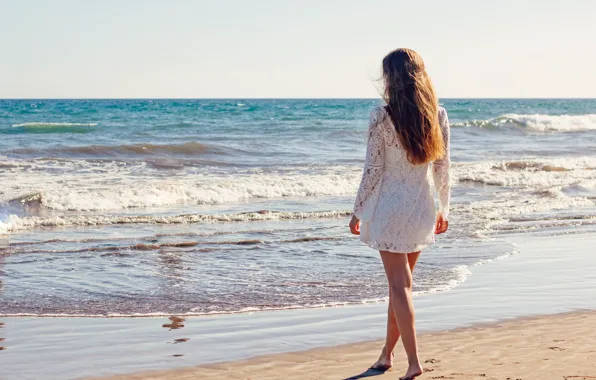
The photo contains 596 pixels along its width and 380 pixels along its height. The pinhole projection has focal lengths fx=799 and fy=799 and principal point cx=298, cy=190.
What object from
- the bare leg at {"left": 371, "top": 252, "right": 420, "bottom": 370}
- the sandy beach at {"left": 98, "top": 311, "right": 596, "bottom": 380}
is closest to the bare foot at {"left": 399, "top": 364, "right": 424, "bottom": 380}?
the sandy beach at {"left": 98, "top": 311, "right": 596, "bottom": 380}

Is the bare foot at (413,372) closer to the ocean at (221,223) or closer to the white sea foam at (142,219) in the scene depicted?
the ocean at (221,223)

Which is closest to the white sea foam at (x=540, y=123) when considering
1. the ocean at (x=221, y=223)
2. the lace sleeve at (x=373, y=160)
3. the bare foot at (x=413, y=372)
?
the ocean at (x=221, y=223)

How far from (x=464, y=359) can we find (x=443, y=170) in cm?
133

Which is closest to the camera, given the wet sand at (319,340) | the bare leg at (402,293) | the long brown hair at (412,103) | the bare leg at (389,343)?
the long brown hair at (412,103)

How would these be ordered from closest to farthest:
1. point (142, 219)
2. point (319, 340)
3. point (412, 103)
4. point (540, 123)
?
point (412, 103)
point (319, 340)
point (142, 219)
point (540, 123)

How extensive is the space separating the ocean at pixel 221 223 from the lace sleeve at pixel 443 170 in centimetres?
257

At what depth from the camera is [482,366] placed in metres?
4.85

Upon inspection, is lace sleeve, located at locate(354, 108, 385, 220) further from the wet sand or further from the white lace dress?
the wet sand

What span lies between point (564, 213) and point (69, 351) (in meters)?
9.84

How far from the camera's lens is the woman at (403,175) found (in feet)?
13.9

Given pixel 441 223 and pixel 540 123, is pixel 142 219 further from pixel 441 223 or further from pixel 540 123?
pixel 540 123

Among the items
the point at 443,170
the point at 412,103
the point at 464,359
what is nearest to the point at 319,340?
the point at 464,359

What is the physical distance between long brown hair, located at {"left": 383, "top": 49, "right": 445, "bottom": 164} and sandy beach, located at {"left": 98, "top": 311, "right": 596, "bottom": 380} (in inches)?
54.5

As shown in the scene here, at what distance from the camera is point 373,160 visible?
433 cm
